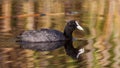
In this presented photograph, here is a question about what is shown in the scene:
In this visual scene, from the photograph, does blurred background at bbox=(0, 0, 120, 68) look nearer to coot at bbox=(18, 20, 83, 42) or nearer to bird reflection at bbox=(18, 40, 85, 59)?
bird reflection at bbox=(18, 40, 85, 59)

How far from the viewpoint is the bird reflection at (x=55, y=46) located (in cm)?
1153

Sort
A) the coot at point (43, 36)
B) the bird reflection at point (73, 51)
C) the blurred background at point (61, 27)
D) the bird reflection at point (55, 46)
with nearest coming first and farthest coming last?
the blurred background at point (61, 27) → the bird reflection at point (73, 51) → the bird reflection at point (55, 46) → the coot at point (43, 36)

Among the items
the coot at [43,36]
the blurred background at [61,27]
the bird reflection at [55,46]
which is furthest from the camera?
the coot at [43,36]

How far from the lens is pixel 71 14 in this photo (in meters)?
18.5

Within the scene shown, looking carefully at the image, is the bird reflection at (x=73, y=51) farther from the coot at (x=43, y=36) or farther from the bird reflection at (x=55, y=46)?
the coot at (x=43, y=36)

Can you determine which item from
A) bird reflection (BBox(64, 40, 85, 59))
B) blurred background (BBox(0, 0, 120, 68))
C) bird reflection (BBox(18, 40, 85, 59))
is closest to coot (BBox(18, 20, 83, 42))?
bird reflection (BBox(18, 40, 85, 59))

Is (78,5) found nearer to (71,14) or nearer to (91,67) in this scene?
(71,14)

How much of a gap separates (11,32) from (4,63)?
3.64 meters

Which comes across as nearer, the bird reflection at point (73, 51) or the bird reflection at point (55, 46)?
the bird reflection at point (73, 51)

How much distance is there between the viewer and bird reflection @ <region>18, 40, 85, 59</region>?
37.8 ft

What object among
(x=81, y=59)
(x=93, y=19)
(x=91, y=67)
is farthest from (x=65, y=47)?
(x=93, y=19)

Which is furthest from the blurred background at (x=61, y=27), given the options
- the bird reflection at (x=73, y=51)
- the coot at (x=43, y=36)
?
the coot at (x=43, y=36)

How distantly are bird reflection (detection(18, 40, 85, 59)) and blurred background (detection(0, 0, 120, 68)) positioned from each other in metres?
0.17

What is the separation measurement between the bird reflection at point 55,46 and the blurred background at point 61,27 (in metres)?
0.17
